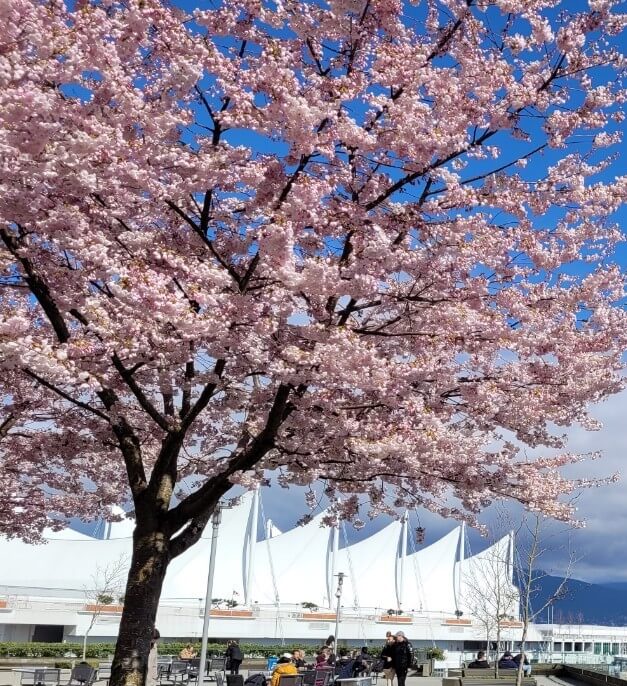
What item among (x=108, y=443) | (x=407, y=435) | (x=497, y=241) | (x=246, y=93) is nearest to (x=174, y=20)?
(x=246, y=93)

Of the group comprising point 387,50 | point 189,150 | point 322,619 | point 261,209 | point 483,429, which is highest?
point 387,50

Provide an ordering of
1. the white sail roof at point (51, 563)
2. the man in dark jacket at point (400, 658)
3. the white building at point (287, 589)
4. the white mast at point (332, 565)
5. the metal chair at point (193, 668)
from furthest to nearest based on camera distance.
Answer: the white mast at point (332, 565) < the white sail roof at point (51, 563) < the white building at point (287, 589) < the metal chair at point (193, 668) < the man in dark jacket at point (400, 658)

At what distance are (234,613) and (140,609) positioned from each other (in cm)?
3963

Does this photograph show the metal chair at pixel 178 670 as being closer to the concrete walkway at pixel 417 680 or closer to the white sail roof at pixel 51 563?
the concrete walkway at pixel 417 680

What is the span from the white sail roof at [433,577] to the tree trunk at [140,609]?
243 ft

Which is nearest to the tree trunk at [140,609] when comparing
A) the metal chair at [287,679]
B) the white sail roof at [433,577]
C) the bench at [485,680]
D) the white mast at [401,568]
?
the metal chair at [287,679]

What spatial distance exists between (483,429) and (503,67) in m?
4.86

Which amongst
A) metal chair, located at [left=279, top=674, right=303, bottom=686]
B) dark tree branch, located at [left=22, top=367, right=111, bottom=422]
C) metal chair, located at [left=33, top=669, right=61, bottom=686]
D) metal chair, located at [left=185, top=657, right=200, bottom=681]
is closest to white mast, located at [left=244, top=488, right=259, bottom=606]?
metal chair, located at [left=185, top=657, right=200, bottom=681]

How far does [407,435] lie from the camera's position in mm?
9422

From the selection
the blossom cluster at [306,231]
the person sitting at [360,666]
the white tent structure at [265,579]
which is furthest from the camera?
the white tent structure at [265,579]

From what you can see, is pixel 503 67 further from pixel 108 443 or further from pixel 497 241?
pixel 108 443

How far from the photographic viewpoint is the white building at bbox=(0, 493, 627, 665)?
136 feet

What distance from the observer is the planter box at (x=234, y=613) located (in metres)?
45.8

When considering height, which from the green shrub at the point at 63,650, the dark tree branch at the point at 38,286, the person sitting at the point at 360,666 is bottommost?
the green shrub at the point at 63,650
